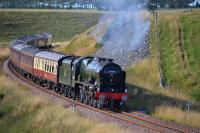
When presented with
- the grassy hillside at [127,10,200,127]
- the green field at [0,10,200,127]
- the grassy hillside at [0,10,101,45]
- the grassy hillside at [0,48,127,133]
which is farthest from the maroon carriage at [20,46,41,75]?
the grassy hillside at [0,10,101,45]

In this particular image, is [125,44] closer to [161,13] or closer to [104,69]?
[161,13]

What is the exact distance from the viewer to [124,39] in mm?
44156

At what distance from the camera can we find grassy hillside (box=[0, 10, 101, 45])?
101 metres

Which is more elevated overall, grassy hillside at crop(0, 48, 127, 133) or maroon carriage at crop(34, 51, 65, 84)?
maroon carriage at crop(34, 51, 65, 84)

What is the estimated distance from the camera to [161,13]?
170ft

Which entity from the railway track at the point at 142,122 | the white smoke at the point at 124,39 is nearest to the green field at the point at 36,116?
the railway track at the point at 142,122

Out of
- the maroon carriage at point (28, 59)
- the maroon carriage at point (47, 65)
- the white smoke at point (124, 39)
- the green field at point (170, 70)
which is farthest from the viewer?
the white smoke at point (124, 39)

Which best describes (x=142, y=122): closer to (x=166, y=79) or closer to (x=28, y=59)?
(x=166, y=79)

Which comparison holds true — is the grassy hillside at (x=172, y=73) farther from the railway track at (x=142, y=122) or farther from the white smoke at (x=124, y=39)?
the railway track at (x=142, y=122)

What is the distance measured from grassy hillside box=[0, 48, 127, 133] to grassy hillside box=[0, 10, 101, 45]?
68.6 meters

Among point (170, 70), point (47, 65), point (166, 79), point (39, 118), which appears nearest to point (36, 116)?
point (39, 118)

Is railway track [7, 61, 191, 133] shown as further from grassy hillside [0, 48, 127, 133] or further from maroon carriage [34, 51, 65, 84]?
maroon carriage [34, 51, 65, 84]

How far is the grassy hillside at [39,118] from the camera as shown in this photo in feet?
63.1

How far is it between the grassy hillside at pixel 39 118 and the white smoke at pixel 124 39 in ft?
50.9
